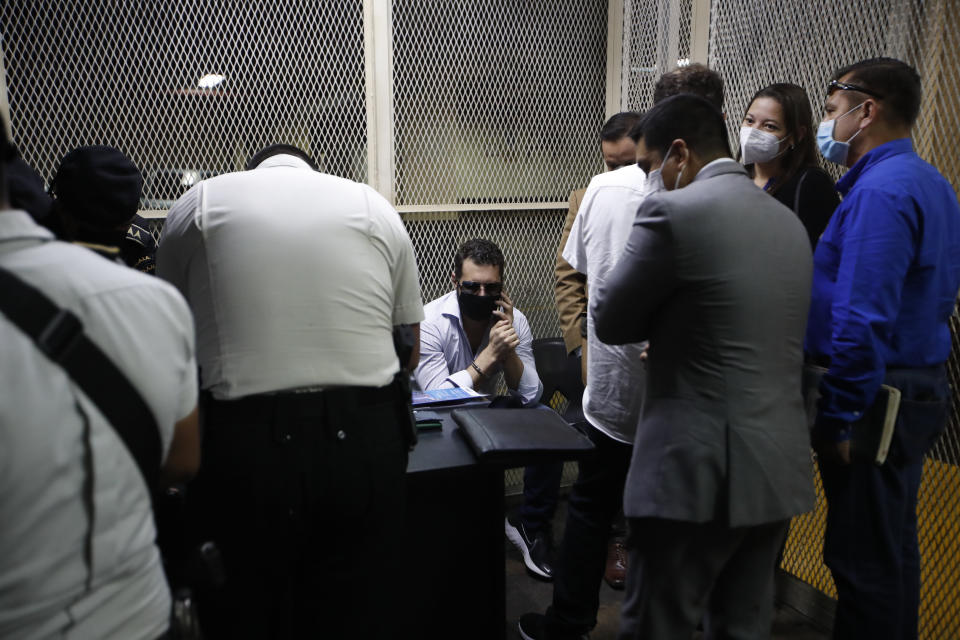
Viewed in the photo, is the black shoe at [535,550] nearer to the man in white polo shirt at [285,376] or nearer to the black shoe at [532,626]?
the black shoe at [532,626]

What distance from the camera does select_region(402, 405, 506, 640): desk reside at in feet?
6.44

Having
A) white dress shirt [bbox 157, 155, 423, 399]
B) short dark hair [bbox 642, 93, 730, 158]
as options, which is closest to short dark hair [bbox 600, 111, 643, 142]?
short dark hair [bbox 642, 93, 730, 158]

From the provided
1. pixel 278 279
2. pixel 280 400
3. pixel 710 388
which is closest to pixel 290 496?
pixel 280 400

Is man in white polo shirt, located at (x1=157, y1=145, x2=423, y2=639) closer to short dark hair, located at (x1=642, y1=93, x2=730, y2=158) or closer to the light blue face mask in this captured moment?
short dark hair, located at (x1=642, y1=93, x2=730, y2=158)

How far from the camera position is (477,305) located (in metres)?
2.91

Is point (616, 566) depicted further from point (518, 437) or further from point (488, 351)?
point (518, 437)

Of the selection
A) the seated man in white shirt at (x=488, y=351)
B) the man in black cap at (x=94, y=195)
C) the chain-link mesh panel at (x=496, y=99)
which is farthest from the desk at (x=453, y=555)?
the chain-link mesh panel at (x=496, y=99)

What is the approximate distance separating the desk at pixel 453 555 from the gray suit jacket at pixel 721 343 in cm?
59

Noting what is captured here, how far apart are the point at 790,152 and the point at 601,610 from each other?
183 cm

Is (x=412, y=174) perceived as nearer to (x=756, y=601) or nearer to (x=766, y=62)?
(x=766, y=62)

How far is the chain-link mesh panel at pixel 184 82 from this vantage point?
2920 millimetres

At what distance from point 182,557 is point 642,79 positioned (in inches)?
116

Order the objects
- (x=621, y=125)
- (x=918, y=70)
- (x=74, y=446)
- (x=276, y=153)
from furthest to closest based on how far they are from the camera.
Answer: (x=621, y=125), (x=918, y=70), (x=276, y=153), (x=74, y=446)

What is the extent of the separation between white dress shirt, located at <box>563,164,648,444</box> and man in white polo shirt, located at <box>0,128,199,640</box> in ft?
4.30
